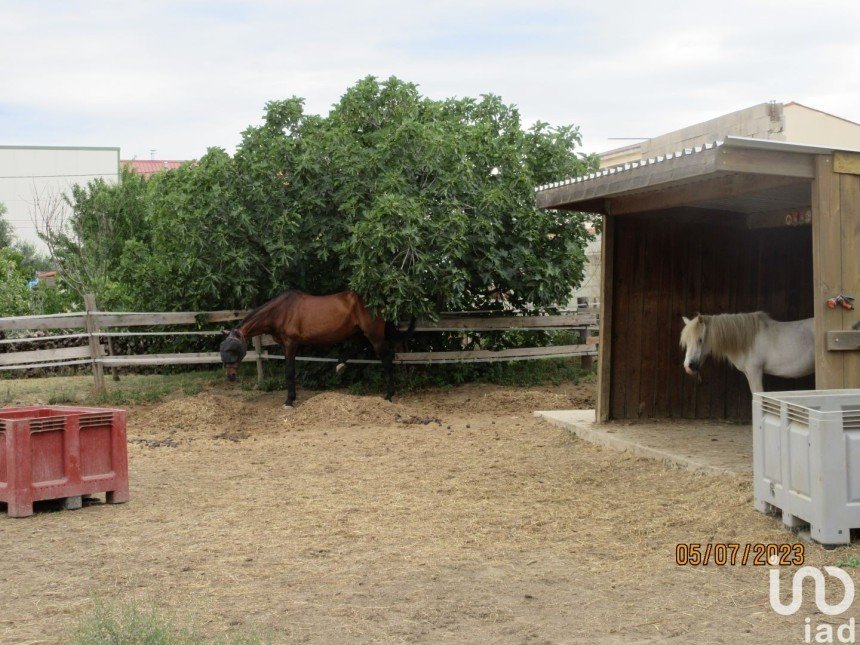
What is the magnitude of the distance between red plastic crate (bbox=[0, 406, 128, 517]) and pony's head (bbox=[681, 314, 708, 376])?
501 centimetres

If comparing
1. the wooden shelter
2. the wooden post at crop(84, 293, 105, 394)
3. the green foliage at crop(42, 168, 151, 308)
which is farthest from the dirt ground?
the green foliage at crop(42, 168, 151, 308)

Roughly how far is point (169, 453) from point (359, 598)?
5.33 m

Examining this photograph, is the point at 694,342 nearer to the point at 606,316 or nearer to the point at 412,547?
the point at 606,316

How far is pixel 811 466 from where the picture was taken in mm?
5246

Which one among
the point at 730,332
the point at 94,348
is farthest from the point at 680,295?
the point at 94,348

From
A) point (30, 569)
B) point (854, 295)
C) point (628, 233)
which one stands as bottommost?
point (30, 569)

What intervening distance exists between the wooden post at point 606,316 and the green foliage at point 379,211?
2.60 meters

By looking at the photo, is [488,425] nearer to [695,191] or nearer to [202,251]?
[695,191]

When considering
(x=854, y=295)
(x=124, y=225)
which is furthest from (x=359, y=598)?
(x=124, y=225)

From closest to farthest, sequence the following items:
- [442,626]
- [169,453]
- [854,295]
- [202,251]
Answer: [442,626] < [854,295] < [169,453] < [202,251]

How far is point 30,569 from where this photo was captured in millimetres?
5281

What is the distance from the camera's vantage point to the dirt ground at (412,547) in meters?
4.26

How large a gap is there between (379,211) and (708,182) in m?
4.51

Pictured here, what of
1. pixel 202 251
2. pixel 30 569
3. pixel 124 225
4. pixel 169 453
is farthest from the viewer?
pixel 124 225
